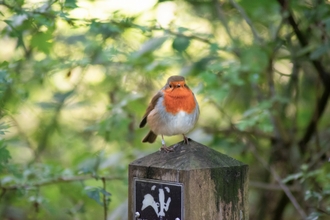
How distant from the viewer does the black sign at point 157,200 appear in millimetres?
1898

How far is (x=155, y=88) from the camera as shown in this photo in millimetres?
4805

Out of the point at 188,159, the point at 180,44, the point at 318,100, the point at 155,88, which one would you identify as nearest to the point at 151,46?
the point at 180,44

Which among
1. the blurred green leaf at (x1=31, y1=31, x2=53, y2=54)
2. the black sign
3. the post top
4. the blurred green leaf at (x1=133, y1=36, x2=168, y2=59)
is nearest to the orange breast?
the post top

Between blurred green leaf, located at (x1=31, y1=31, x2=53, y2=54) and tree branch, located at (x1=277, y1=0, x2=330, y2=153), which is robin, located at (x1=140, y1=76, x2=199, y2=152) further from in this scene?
tree branch, located at (x1=277, y1=0, x2=330, y2=153)

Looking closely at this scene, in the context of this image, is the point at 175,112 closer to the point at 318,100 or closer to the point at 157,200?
the point at 157,200

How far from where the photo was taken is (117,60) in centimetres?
438

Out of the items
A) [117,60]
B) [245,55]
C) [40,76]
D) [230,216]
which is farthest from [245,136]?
[230,216]

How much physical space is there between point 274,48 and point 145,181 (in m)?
2.13

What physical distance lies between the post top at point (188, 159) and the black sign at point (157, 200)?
6 cm

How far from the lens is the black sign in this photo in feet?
6.23

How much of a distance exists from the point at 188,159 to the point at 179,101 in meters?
0.70

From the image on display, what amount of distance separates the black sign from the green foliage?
71 centimetres

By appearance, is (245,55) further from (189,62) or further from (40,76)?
(40,76)

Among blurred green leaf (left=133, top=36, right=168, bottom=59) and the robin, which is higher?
blurred green leaf (left=133, top=36, right=168, bottom=59)
